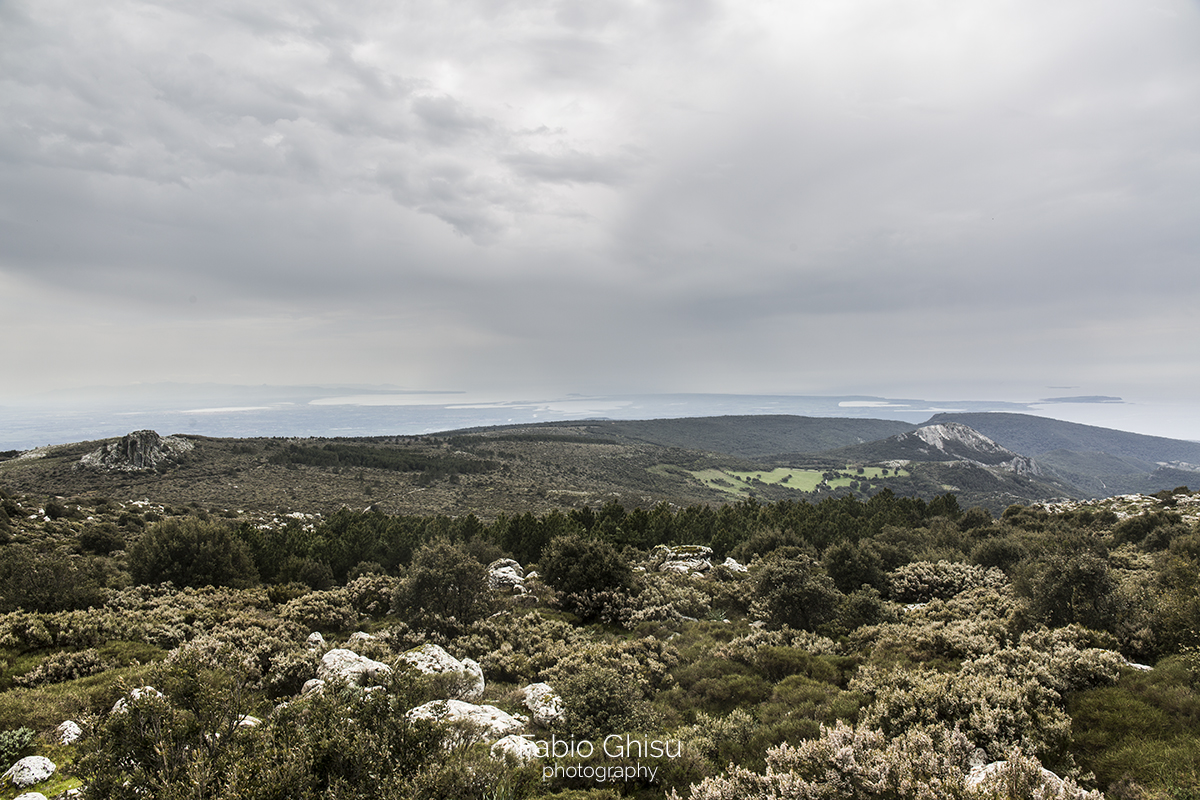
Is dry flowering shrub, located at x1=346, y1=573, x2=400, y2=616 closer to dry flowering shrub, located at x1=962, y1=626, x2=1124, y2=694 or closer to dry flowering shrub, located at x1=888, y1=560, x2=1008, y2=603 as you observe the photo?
dry flowering shrub, located at x1=962, y1=626, x2=1124, y2=694

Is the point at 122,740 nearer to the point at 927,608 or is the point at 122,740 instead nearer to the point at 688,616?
the point at 688,616

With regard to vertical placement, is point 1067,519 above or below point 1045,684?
below

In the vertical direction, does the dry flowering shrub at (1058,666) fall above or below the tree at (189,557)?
above

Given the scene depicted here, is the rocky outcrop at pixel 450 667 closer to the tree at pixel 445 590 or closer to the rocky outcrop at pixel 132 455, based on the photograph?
the tree at pixel 445 590

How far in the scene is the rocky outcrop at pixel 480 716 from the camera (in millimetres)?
10305

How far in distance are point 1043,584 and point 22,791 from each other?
26.1 m

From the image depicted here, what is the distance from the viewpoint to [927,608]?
66.9ft

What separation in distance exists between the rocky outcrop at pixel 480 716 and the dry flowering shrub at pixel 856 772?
517 centimetres

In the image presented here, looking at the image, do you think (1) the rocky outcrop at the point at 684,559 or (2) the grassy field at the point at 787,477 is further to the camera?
(2) the grassy field at the point at 787,477

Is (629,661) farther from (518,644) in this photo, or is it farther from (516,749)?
(516,749)

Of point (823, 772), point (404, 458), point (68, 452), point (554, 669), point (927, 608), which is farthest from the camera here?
point (404, 458)

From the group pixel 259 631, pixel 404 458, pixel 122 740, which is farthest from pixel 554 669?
pixel 404 458

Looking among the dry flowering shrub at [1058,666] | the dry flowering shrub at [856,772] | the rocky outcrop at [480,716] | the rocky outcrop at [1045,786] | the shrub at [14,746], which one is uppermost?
the rocky outcrop at [1045,786]

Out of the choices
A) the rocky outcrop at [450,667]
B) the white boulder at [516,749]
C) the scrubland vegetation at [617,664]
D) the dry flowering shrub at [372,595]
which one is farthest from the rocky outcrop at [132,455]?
the white boulder at [516,749]
